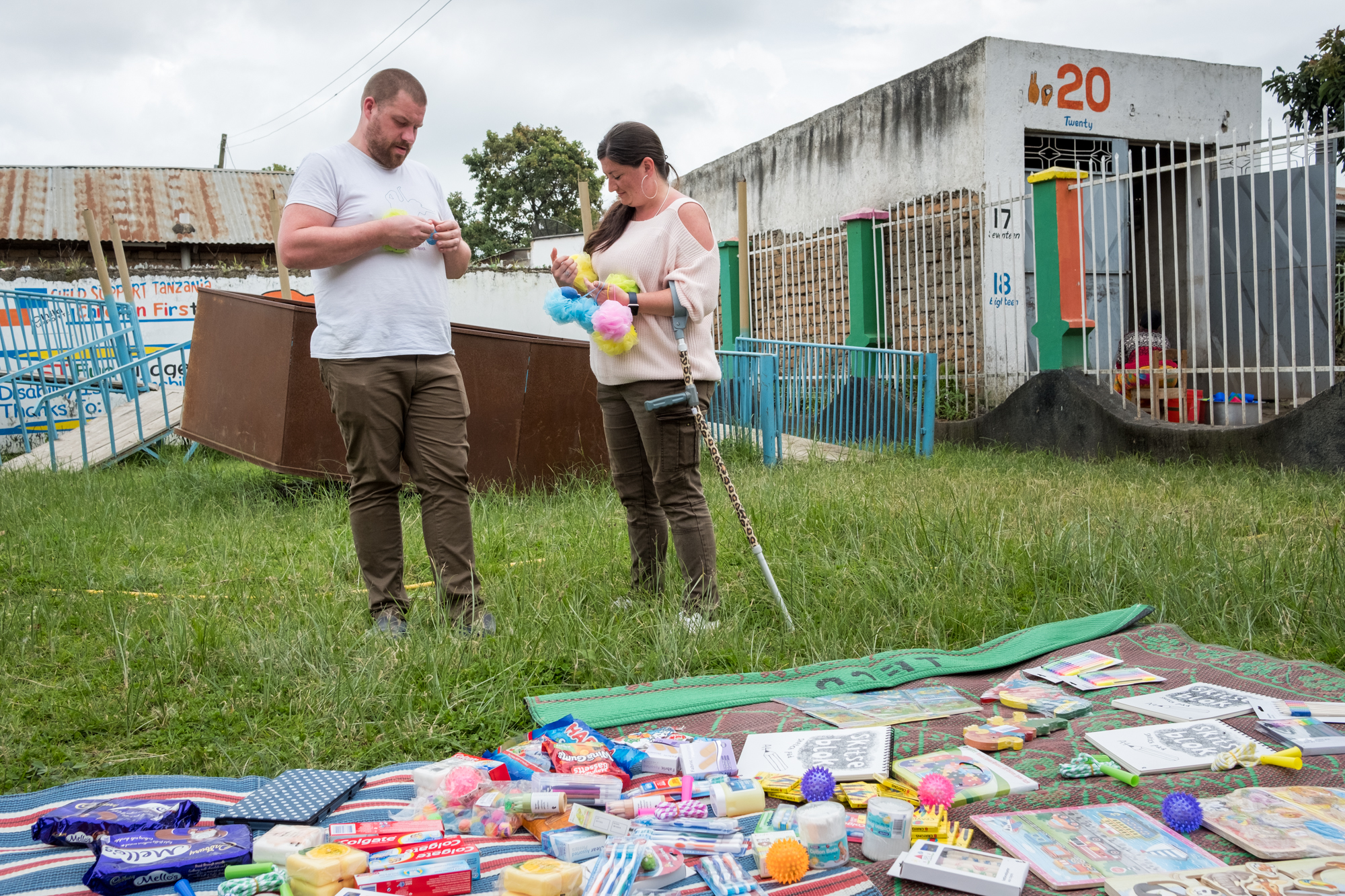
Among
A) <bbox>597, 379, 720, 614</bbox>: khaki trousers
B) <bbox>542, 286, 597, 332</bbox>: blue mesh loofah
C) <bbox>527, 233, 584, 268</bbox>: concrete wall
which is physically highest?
<bbox>527, 233, 584, 268</bbox>: concrete wall

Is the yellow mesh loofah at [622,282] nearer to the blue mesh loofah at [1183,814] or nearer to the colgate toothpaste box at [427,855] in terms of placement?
the colgate toothpaste box at [427,855]

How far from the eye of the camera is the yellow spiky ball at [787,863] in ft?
5.55

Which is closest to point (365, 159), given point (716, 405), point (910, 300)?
point (716, 405)

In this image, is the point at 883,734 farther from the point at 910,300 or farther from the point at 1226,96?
the point at 1226,96

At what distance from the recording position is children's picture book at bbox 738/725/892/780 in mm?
2152

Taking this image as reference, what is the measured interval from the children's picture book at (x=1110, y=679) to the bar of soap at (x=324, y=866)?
6.27ft

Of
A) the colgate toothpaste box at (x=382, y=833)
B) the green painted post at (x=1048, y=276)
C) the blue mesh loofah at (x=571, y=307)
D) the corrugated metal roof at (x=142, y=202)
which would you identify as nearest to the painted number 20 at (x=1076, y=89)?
the green painted post at (x=1048, y=276)

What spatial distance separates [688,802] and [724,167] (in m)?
13.7

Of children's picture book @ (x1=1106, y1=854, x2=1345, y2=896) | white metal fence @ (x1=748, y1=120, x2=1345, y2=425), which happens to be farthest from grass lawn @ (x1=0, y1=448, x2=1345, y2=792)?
white metal fence @ (x1=748, y1=120, x2=1345, y2=425)

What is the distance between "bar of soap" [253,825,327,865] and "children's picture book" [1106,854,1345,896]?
1423mm

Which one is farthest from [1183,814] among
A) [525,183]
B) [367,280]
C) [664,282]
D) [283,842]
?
[525,183]

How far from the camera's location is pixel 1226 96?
10805 millimetres

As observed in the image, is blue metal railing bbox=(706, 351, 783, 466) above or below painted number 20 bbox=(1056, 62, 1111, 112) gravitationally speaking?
below

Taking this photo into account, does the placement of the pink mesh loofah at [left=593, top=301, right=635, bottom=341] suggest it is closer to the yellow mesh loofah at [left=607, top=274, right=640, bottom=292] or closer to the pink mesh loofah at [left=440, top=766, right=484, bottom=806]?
the yellow mesh loofah at [left=607, top=274, right=640, bottom=292]
